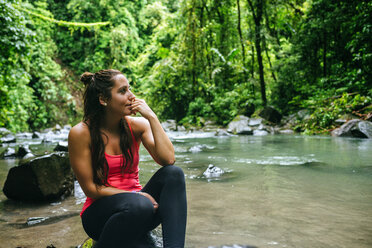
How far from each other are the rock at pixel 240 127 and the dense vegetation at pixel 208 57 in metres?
1.03

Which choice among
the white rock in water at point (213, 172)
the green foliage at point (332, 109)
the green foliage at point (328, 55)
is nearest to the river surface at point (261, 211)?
the white rock in water at point (213, 172)

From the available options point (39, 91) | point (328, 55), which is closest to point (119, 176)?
point (328, 55)

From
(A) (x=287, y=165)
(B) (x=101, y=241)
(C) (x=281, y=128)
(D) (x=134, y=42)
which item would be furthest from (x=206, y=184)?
(D) (x=134, y=42)

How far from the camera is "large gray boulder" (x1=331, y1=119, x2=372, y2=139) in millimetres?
7082

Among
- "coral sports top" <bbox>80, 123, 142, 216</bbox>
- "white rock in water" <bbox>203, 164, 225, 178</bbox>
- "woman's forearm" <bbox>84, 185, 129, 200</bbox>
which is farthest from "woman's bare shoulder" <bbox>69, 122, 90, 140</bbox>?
"white rock in water" <bbox>203, 164, 225, 178</bbox>

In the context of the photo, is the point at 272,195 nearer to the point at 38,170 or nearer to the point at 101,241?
the point at 101,241

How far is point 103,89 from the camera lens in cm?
166

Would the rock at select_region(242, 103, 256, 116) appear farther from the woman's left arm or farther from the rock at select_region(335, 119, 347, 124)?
the woman's left arm

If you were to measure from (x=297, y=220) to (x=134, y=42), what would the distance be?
22.5m

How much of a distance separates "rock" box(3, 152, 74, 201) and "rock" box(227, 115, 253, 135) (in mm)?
8662

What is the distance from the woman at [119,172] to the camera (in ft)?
4.69

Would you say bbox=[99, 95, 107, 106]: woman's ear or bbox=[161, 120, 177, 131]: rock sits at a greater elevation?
bbox=[99, 95, 107, 106]: woman's ear

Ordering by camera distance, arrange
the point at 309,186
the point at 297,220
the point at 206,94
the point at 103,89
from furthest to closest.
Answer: the point at 206,94, the point at 309,186, the point at 297,220, the point at 103,89

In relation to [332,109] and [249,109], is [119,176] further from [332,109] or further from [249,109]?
[249,109]
